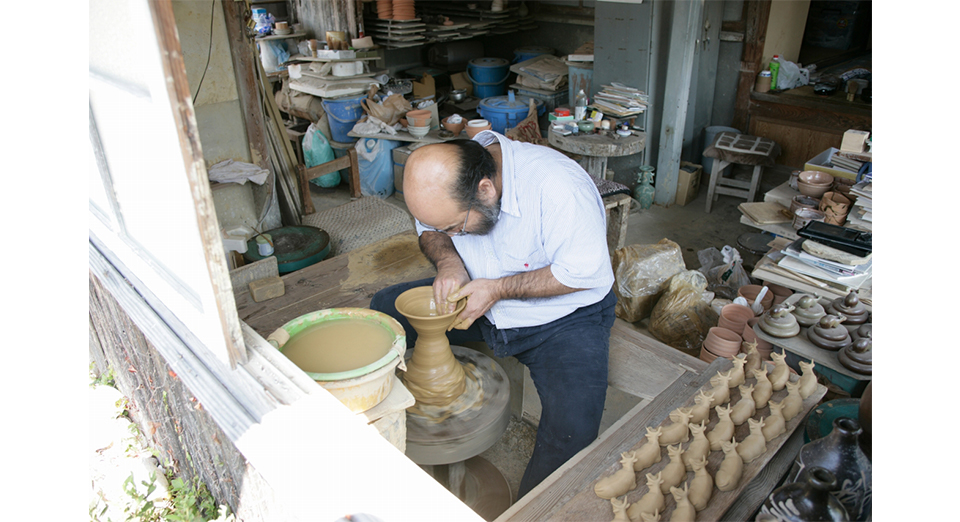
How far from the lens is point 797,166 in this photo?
6516 mm

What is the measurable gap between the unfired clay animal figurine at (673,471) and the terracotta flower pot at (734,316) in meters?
1.50

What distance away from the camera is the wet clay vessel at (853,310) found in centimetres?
314

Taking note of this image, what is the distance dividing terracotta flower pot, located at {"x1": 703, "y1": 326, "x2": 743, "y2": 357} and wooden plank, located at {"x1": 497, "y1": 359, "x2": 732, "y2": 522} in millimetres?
470

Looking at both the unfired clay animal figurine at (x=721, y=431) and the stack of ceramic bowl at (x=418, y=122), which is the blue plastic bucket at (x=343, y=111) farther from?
the unfired clay animal figurine at (x=721, y=431)

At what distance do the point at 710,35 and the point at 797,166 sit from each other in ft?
5.79

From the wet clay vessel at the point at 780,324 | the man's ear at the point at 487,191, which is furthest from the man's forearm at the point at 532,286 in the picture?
the wet clay vessel at the point at 780,324

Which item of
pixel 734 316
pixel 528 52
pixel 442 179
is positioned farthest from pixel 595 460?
pixel 528 52

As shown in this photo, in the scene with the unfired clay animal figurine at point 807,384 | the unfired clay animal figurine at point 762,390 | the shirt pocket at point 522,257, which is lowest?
the unfired clay animal figurine at point 762,390

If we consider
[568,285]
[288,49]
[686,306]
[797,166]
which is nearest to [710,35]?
[797,166]

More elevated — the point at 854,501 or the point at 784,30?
the point at 784,30

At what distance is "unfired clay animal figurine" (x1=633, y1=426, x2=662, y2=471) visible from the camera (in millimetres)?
1930

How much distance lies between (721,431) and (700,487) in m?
0.30

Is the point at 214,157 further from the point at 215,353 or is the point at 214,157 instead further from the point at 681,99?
the point at 681,99

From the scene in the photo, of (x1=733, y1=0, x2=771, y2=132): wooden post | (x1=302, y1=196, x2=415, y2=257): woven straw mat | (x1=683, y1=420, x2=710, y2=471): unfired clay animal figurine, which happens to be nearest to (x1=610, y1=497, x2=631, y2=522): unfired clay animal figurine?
(x1=683, y1=420, x2=710, y2=471): unfired clay animal figurine
